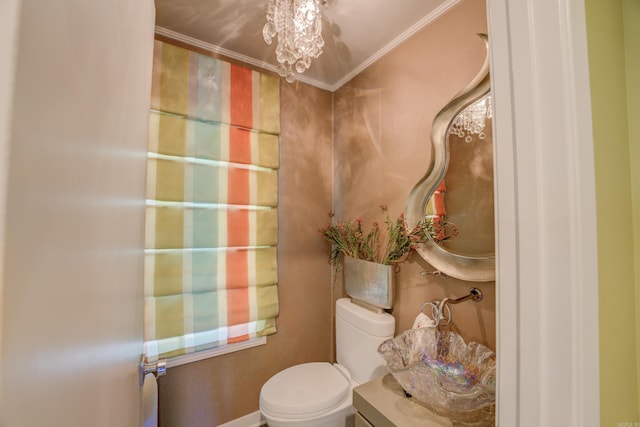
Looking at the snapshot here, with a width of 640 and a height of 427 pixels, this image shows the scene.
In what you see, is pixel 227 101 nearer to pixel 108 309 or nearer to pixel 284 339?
pixel 108 309

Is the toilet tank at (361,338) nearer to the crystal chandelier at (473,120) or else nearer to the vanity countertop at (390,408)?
the vanity countertop at (390,408)

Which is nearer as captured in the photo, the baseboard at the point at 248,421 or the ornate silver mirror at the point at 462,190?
the ornate silver mirror at the point at 462,190

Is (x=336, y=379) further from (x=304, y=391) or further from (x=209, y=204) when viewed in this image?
(x=209, y=204)

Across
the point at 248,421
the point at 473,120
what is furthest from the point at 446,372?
the point at 248,421

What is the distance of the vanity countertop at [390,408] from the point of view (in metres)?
0.84

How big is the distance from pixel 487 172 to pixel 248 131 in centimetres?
140

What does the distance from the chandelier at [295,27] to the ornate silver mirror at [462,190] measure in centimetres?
72

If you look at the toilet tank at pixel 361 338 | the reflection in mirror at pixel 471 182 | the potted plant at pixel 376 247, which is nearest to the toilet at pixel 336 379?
the toilet tank at pixel 361 338

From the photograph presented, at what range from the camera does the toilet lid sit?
1166mm

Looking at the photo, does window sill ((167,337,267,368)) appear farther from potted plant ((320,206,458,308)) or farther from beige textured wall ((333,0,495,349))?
beige textured wall ((333,0,495,349))

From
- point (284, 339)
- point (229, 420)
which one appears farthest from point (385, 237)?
point (229, 420)

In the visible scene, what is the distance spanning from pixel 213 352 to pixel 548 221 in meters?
1.75

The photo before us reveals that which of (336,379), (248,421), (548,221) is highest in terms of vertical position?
(548,221)

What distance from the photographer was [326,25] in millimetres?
1447
